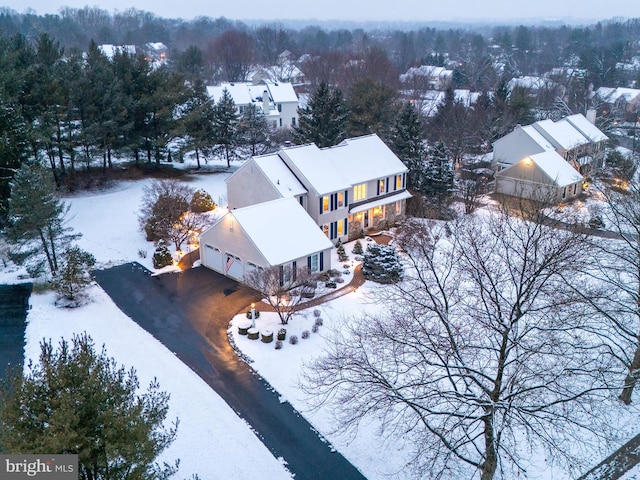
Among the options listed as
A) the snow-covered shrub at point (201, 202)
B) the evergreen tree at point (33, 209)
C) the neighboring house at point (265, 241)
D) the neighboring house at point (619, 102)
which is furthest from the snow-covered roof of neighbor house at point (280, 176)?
the neighboring house at point (619, 102)

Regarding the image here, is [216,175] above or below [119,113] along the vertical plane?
below

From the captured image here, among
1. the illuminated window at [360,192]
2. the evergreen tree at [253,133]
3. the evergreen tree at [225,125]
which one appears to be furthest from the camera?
the evergreen tree at [253,133]

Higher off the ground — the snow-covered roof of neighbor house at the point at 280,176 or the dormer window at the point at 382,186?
the snow-covered roof of neighbor house at the point at 280,176

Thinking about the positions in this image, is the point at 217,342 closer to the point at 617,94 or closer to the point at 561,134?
the point at 561,134

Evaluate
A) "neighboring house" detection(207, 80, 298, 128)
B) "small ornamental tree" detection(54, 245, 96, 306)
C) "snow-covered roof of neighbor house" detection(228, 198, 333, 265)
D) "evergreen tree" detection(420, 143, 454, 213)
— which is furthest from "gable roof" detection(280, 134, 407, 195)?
"neighboring house" detection(207, 80, 298, 128)

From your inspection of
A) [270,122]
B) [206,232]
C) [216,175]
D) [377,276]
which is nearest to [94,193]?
[216,175]

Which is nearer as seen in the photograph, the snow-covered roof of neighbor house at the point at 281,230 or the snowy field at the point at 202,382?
the snowy field at the point at 202,382

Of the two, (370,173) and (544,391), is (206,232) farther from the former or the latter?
(544,391)

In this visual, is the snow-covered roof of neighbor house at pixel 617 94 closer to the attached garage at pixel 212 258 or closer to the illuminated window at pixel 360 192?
the illuminated window at pixel 360 192
